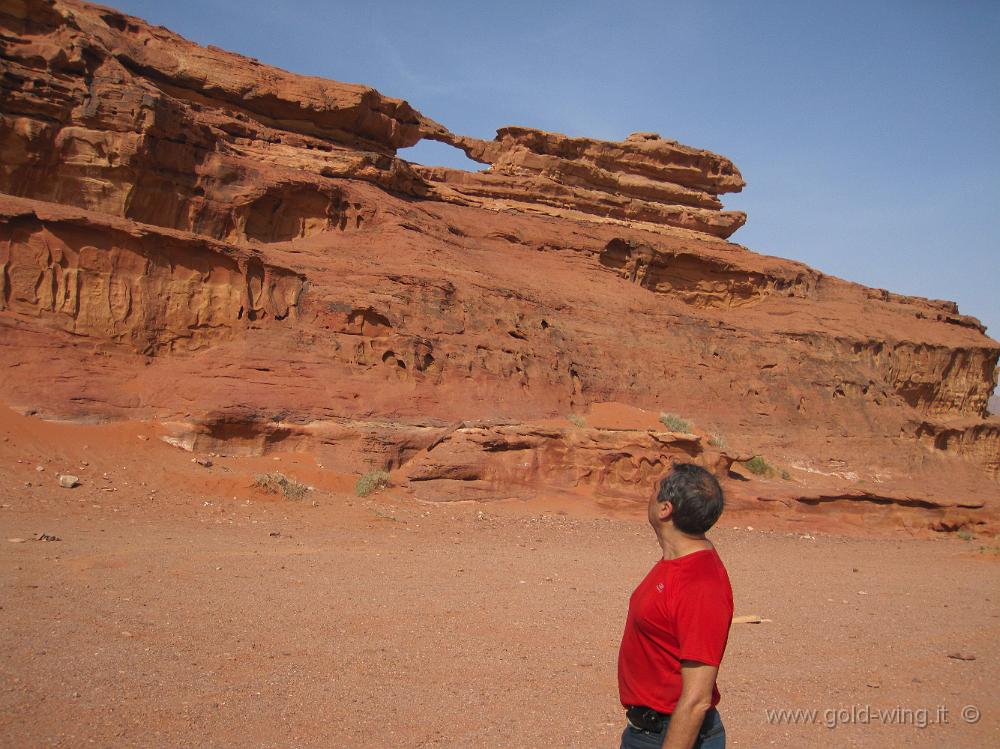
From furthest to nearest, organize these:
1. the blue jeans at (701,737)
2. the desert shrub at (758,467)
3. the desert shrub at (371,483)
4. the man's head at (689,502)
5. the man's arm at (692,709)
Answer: the desert shrub at (758,467)
the desert shrub at (371,483)
the man's head at (689,502)
the blue jeans at (701,737)
the man's arm at (692,709)

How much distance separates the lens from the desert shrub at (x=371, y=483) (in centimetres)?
1223

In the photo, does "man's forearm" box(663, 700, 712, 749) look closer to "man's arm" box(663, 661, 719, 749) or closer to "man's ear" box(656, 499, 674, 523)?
"man's arm" box(663, 661, 719, 749)

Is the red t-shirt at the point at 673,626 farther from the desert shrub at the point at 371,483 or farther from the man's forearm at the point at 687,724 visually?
the desert shrub at the point at 371,483

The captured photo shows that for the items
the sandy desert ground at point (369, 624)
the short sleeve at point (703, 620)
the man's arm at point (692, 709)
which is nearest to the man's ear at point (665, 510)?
the short sleeve at point (703, 620)

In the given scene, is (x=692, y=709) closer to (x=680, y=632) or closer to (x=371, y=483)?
(x=680, y=632)

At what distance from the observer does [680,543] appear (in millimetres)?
2703

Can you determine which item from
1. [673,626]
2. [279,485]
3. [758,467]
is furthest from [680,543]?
[758,467]

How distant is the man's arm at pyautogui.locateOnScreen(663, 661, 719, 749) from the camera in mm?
2387

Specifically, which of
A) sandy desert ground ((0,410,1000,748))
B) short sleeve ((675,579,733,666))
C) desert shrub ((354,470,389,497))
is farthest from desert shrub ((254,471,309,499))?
short sleeve ((675,579,733,666))

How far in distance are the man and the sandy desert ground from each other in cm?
189

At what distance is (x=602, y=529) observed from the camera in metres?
12.6

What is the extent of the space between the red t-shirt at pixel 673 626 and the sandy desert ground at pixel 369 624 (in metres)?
1.91

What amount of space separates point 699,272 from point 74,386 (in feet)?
73.0

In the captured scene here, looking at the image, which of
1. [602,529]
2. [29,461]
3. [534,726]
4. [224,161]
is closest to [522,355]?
[602,529]
